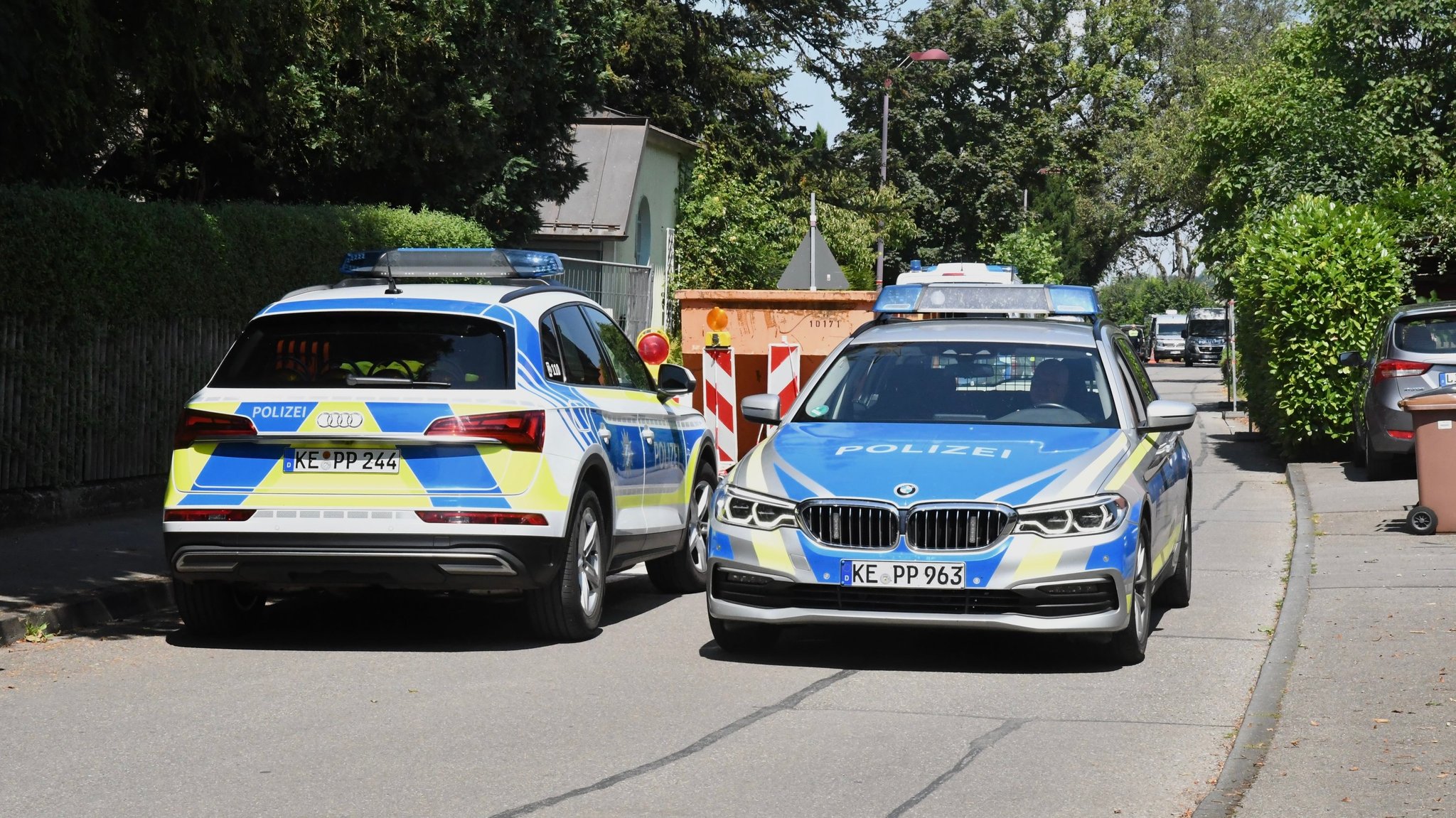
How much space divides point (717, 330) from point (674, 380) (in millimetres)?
6013

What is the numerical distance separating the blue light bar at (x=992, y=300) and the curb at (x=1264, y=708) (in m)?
2.06

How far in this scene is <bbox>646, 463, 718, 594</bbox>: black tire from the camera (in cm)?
1130

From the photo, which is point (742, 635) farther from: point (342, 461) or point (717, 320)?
point (717, 320)

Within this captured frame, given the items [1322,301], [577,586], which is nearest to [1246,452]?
[1322,301]

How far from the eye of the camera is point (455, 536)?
847 centimetres

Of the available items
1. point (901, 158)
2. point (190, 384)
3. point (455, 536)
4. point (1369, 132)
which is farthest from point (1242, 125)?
point (901, 158)

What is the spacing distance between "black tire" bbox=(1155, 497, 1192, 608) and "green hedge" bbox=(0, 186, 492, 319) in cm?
802

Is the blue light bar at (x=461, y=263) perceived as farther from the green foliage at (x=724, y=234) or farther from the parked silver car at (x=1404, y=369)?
the green foliage at (x=724, y=234)

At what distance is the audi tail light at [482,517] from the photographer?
846cm

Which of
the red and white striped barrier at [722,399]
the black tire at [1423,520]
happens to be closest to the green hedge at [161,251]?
the red and white striped barrier at [722,399]

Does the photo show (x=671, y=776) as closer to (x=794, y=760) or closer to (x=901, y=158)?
(x=794, y=760)

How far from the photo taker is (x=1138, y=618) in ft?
28.1

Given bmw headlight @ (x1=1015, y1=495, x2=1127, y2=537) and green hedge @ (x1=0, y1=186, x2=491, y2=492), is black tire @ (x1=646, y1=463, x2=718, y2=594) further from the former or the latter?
green hedge @ (x1=0, y1=186, x2=491, y2=492)

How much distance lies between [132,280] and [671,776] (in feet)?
31.6
